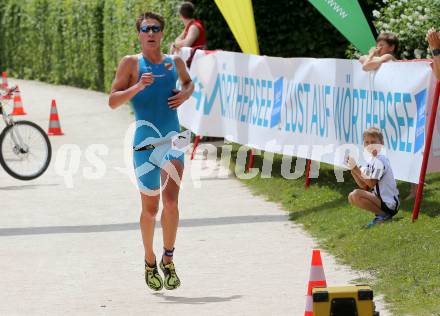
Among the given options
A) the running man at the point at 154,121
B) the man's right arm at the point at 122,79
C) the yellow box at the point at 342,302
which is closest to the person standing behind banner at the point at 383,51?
the running man at the point at 154,121

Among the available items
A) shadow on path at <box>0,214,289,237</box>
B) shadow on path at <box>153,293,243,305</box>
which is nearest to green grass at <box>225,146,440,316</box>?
shadow on path at <box>0,214,289,237</box>

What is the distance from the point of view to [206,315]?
7922mm

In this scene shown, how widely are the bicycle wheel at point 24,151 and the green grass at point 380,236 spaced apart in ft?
9.41

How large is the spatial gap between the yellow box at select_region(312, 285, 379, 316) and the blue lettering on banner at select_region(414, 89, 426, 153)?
4.30 m

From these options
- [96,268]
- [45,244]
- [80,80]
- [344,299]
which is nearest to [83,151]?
[45,244]

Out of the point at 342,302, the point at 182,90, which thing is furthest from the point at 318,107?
the point at 342,302

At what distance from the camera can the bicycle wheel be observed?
14.7 m

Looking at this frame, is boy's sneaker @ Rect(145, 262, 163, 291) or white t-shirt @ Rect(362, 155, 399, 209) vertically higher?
white t-shirt @ Rect(362, 155, 399, 209)

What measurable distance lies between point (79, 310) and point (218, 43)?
1274 cm

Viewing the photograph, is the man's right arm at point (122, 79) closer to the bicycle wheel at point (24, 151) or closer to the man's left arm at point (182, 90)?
the man's left arm at point (182, 90)

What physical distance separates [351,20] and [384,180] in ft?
12.3

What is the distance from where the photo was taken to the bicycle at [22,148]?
14.7m

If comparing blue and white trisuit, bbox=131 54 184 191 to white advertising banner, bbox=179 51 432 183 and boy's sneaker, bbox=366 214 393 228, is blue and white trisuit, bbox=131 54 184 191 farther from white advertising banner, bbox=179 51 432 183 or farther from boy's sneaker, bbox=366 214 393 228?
white advertising banner, bbox=179 51 432 183

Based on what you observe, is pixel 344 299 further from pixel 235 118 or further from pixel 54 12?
pixel 54 12
